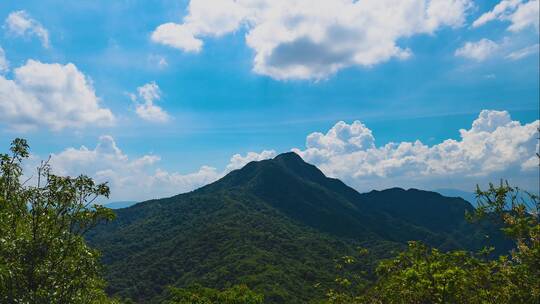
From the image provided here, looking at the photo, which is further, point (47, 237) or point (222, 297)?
point (222, 297)

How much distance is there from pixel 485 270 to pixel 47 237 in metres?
22.1

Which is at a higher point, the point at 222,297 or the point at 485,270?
the point at 485,270

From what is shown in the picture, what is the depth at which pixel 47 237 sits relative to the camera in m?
20.6

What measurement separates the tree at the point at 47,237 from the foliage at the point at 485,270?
1618 centimetres

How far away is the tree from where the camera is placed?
19781 mm

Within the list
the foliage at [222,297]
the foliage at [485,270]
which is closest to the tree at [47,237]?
the foliage at [485,270]

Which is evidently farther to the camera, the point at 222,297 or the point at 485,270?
the point at 222,297

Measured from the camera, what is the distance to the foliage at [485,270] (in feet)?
53.7

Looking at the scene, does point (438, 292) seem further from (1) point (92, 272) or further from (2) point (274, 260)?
(2) point (274, 260)

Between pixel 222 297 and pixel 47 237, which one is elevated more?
pixel 47 237

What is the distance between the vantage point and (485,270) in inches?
798

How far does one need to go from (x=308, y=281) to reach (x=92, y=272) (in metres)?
166

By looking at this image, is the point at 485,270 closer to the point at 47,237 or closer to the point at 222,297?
the point at 47,237

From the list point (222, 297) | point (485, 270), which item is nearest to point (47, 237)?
point (485, 270)
